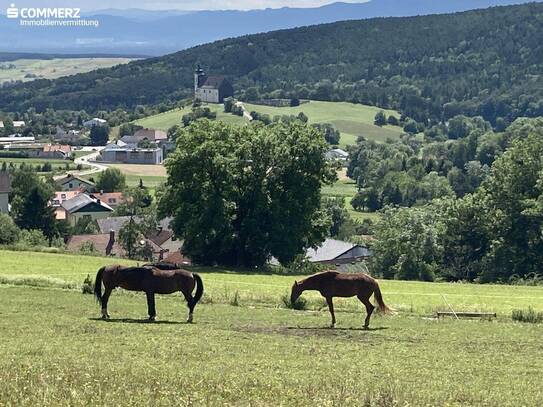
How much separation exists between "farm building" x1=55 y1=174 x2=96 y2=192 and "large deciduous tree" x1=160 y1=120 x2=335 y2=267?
8815cm

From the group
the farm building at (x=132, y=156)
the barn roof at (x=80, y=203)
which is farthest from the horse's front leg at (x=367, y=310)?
the farm building at (x=132, y=156)

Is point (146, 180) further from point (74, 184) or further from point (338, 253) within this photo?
point (338, 253)

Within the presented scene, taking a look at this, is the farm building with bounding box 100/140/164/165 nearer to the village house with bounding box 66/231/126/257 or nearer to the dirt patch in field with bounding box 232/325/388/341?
the village house with bounding box 66/231/126/257

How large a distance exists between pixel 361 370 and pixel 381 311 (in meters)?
8.54

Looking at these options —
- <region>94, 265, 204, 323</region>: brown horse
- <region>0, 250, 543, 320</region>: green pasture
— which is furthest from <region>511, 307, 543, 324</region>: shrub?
<region>94, 265, 204, 323</region>: brown horse

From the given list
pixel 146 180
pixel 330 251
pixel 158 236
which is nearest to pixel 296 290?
pixel 330 251

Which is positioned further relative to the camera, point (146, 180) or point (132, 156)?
point (132, 156)

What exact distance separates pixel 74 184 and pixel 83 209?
20.6 metres

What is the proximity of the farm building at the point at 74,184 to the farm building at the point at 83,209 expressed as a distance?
509 inches

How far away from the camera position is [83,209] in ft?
407

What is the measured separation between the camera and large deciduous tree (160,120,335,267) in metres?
52.7

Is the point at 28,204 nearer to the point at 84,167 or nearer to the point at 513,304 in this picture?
the point at 513,304

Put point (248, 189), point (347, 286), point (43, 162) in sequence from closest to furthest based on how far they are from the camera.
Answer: point (347, 286) < point (248, 189) < point (43, 162)

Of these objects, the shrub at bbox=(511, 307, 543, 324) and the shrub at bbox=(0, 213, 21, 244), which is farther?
the shrub at bbox=(0, 213, 21, 244)
